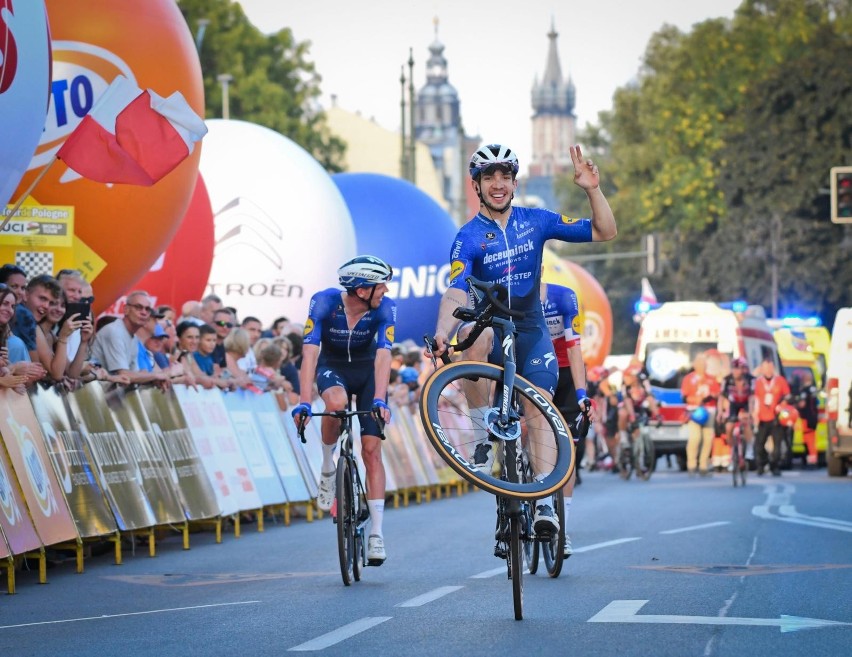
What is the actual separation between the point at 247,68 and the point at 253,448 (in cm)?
5562

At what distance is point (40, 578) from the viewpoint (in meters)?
13.2

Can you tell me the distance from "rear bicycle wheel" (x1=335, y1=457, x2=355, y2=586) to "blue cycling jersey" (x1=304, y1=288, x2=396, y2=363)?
0.76 metres

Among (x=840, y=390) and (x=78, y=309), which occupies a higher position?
(x=78, y=309)

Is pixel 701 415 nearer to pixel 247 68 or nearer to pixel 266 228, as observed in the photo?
pixel 266 228

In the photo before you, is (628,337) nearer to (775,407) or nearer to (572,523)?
(775,407)

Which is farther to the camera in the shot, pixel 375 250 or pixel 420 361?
pixel 375 250

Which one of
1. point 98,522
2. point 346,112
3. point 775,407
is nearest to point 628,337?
point 346,112

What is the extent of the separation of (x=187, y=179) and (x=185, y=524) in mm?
6150

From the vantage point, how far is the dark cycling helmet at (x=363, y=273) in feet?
40.4

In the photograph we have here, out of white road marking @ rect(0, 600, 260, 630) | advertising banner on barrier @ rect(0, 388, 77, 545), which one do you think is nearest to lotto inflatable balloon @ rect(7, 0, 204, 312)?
advertising banner on barrier @ rect(0, 388, 77, 545)

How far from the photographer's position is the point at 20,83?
582 inches

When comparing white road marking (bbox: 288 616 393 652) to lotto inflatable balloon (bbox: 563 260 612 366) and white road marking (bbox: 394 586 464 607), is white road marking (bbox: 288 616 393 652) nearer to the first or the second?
white road marking (bbox: 394 586 464 607)

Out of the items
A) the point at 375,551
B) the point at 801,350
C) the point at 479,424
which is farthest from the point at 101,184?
the point at 801,350

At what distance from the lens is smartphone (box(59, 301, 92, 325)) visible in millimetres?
14664
